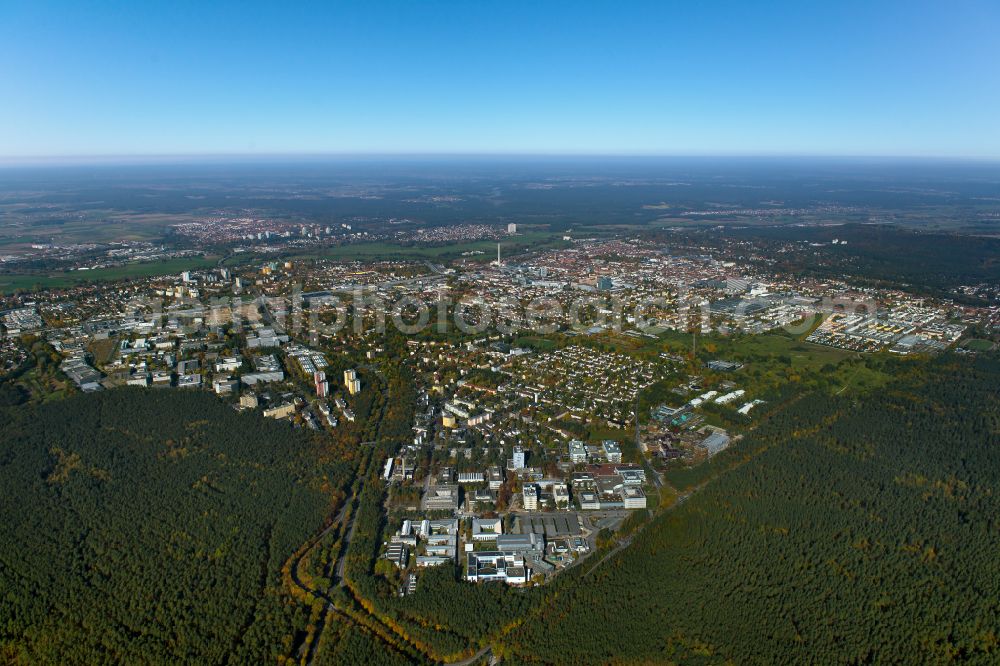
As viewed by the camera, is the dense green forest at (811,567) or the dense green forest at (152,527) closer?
the dense green forest at (811,567)

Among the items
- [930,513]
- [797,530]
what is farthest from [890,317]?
[797,530]

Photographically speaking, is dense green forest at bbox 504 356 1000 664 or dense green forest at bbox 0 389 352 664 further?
dense green forest at bbox 0 389 352 664

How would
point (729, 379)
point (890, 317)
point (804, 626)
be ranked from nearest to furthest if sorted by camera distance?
point (804, 626) → point (729, 379) → point (890, 317)

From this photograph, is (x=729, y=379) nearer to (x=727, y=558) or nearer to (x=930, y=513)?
(x=930, y=513)

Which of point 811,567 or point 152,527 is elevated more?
point 811,567

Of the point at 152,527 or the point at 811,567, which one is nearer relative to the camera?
the point at 811,567
